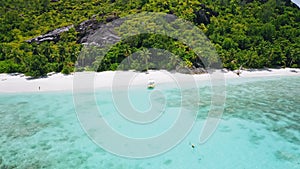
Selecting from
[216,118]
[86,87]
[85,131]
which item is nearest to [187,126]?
[216,118]

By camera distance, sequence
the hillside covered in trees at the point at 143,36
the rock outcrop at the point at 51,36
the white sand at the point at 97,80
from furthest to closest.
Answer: the rock outcrop at the point at 51,36 < the hillside covered in trees at the point at 143,36 < the white sand at the point at 97,80

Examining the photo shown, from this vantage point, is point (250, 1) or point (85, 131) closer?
point (85, 131)

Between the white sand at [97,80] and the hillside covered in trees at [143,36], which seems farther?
the hillside covered in trees at [143,36]

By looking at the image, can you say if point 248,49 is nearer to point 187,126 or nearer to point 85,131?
point 187,126

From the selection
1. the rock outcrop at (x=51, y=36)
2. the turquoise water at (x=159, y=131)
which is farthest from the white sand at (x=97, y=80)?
the rock outcrop at (x=51, y=36)

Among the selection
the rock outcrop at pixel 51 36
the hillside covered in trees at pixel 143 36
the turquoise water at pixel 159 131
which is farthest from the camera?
the rock outcrop at pixel 51 36

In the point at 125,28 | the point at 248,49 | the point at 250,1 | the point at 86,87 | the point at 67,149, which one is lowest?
the point at 67,149

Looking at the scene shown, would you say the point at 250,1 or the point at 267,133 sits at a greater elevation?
the point at 250,1

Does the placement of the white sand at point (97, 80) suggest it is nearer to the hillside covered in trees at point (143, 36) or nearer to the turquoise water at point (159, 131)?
the hillside covered in trees at point (143, 36)
